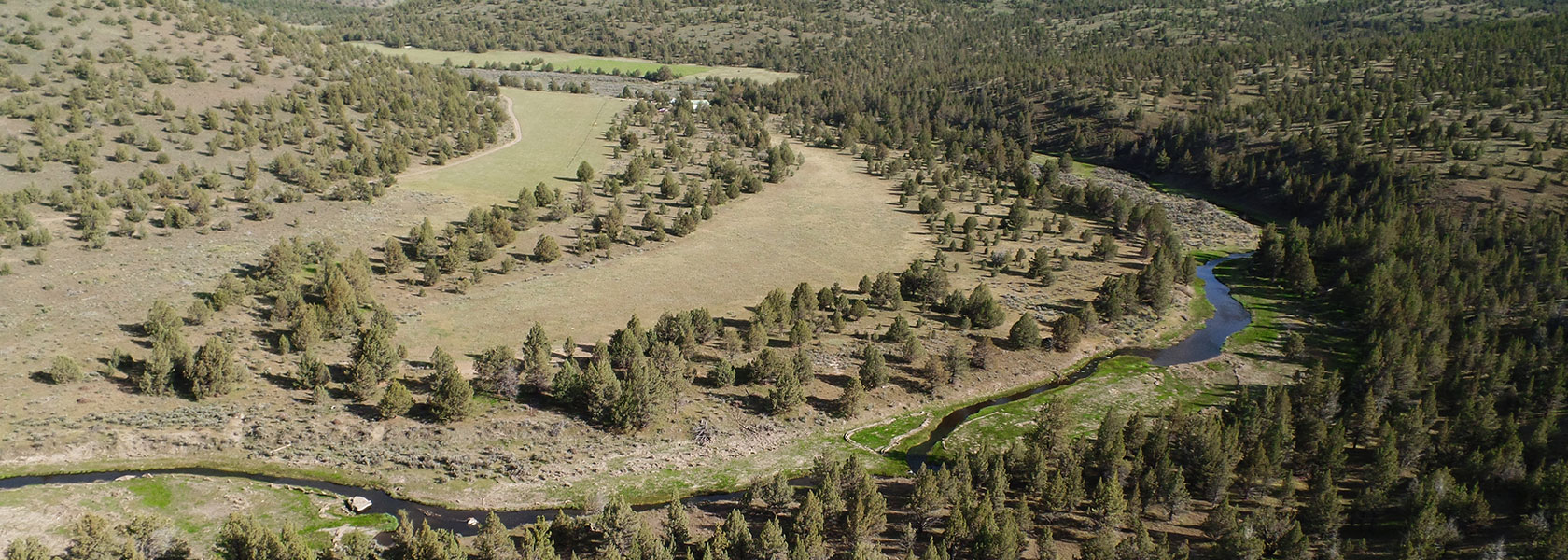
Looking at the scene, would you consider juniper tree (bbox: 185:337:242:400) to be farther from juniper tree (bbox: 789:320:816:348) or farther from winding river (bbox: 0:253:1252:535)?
juniper tree (bbox: 789:320:816:348)

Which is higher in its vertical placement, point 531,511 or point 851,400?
point 851,400

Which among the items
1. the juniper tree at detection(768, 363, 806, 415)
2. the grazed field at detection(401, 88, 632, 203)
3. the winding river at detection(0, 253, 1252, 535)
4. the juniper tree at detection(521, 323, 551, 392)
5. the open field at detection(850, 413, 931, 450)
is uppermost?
the grazed field at detection(401, 88, 632, 203)

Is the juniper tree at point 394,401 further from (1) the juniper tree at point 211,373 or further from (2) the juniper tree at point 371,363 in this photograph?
(1) the juniper tree at point 211,373

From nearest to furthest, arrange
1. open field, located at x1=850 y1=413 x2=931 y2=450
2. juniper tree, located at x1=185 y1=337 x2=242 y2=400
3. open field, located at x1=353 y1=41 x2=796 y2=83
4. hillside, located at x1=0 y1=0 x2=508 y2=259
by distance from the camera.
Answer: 1. juniper tree, located at x1=185 y1=337 x2=242 y2=400
2. open field, located at x1=850 y1=413 x2=931 y2=450
3. hillside, located at x1=0 y1=0 x2=508 y2=259
4. open field, located at x1=353 y1=41 x2=796 y2=83

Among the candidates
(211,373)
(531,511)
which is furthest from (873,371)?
(211,373)

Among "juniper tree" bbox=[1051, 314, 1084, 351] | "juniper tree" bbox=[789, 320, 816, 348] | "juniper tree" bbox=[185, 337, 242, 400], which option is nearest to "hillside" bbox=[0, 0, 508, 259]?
"juniper tree" bbox=[185, 337, 242, 400]

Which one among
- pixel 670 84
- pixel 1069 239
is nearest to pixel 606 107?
pixel 670 84

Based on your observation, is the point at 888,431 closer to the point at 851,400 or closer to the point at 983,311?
the point at 851,400
